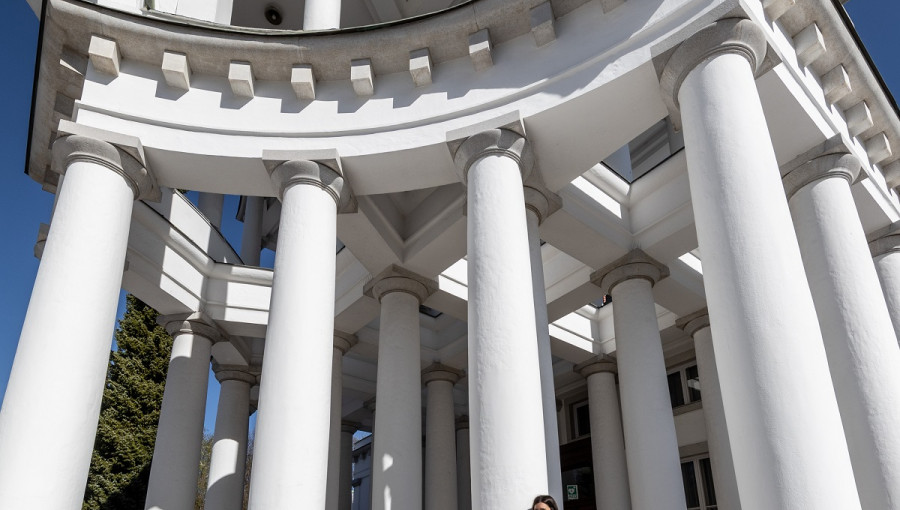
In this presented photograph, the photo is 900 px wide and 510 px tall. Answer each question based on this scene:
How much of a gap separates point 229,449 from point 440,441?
32.5ft

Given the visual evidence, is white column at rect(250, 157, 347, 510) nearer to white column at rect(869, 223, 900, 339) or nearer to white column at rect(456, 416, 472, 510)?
white column at rect(869, 223, 900, 339)

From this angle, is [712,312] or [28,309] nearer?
[712,312]

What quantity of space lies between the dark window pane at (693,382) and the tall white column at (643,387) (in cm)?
1388

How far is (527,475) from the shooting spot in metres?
14.2

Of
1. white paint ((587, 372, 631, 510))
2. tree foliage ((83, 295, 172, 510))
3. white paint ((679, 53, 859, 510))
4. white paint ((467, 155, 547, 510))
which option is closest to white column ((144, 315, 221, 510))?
tree foliage ((83, 295, 172, 510))

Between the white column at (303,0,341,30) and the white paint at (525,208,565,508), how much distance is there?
9017 mm

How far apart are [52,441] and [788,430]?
50.1ft

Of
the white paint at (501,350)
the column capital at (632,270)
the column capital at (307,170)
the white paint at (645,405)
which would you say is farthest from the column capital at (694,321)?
the column capital at (307,170)

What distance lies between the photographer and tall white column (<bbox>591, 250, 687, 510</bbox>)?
2155 cm

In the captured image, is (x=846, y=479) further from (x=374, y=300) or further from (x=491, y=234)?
(x=374, y=300)

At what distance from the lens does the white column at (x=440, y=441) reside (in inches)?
1240

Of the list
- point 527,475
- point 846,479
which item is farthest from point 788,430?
point 527,475

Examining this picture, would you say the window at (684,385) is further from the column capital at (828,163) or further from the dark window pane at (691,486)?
the column capital at (828,163)

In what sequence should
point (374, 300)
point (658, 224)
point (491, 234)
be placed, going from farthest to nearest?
point (374, 300) → point (658, 224) → point (491, 234)
